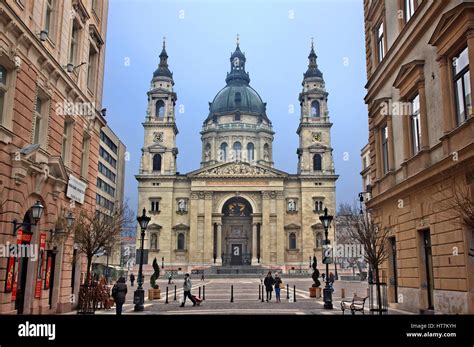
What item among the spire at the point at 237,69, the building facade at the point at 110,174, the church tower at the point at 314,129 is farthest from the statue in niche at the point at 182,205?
the spire at the point at 237,69

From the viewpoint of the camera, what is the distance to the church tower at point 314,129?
87.1 meters

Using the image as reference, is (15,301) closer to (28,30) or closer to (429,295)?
(28,30)

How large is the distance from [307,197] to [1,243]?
2922 inches

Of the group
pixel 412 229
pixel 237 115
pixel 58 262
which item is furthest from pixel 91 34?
pixel 237 115

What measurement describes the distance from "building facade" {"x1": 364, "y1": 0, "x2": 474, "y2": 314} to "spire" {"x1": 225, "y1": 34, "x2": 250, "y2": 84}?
3452 inches

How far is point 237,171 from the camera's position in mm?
85188

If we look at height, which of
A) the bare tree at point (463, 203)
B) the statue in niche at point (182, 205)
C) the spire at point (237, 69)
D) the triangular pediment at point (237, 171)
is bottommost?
the bare tree at point (463, 203)

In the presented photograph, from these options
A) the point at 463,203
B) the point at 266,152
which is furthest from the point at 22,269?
the point at 266,152

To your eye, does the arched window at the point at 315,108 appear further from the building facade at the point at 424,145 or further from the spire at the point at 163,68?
the building facade at the point at 424,145

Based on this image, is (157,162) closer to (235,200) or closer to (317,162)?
(235,200)

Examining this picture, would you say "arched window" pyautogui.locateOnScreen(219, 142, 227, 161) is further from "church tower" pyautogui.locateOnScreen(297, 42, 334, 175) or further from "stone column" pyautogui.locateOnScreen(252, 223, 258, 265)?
"stone column" pyautogui.locateOnScreen(252, 223, 258, 265)

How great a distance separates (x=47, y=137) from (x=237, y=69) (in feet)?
324

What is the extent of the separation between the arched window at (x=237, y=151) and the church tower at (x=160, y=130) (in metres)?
12.8
